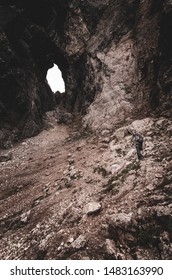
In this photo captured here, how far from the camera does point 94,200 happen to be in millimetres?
12133

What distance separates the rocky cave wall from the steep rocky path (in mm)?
3636

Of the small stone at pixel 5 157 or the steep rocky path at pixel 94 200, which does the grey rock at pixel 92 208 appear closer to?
the steep rocky path at pixel 94 200

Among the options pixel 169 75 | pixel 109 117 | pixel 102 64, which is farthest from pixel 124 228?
pixel 102 64

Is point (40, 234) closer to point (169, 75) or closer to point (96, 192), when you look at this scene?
point (96, 192)

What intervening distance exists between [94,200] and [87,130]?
38.5ft

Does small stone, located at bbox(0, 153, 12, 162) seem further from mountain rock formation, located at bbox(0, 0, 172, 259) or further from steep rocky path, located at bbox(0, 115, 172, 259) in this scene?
steep rocky path, located at bbox(0, 115, 172, 259)

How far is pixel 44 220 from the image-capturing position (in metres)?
12.3

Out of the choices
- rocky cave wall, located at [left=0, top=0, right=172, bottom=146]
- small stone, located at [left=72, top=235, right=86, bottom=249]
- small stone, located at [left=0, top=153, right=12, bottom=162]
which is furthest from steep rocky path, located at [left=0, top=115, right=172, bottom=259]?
rocky cave wall, located at [left=0, top=0, right=172, bottom=146]

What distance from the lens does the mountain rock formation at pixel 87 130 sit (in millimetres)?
9750

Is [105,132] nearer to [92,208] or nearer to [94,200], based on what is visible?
[94,200]

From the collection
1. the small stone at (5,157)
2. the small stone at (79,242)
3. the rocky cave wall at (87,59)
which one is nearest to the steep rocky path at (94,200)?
the small stone at (79,242)

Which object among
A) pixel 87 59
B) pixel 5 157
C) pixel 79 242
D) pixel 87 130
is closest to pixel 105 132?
pixel 87 130
